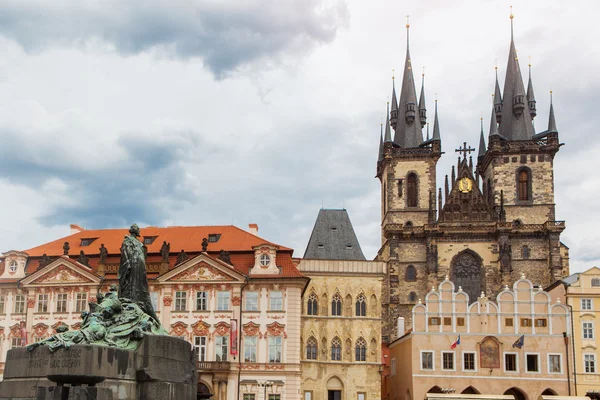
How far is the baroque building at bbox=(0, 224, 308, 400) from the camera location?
144ft

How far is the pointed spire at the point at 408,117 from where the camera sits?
80000 mm

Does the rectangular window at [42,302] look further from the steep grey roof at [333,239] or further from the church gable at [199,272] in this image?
the steep grey roof at [333,239]

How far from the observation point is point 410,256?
71938mm

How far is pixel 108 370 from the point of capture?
15.9 meters

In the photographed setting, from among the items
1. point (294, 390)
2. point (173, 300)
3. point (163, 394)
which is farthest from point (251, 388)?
point (163, 394)

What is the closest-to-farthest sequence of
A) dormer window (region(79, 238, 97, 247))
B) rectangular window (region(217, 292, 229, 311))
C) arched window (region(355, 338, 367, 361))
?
rectangular window (region(217, 292, 229, 311)), arched window (region(355, 338, 367, 361)), dormer window (region(79, 238, 97, 247))

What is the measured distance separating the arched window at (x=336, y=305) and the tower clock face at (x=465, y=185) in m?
28.8

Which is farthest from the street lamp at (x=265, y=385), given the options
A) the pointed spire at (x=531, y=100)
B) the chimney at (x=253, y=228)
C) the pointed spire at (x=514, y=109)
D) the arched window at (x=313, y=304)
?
the pointed spire at (x=531, y=100)

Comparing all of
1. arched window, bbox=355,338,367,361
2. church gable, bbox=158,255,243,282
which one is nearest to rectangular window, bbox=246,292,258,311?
church gable, bbox=158,255,243,282

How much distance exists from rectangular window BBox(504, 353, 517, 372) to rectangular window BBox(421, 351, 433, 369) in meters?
4.81

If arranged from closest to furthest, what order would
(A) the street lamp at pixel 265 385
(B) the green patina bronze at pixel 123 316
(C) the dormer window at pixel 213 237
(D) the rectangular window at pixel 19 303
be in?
1. (B) the green patina bronze at pixel 123 316
2. (A) the street lamp at pixel 265 385
3. (D) the rectangular window at pixel 19 303
4. (C) the dormer window at pixel 213 237

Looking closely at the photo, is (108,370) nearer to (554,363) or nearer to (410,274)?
(554,363)

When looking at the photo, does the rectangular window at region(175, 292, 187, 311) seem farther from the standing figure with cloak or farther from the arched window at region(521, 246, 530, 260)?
the arched window at region(521, 246, 530, 260)

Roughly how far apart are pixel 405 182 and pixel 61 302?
40.4m
